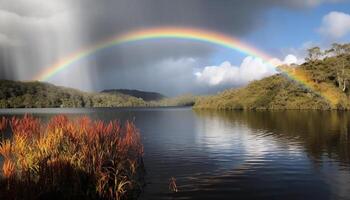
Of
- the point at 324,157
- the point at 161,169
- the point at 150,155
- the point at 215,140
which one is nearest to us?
the point at 161,169

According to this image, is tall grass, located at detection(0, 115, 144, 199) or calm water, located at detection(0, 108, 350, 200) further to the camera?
calm water, located at detection(0, 108, 350, 200)

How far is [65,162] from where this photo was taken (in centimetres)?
2170

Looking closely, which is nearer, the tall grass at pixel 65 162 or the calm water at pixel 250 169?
the tall grass at pixel 65 162

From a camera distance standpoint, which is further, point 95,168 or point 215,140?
point 215,140

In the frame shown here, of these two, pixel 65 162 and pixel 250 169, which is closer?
pixel 65 162

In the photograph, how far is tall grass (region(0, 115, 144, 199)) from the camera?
2042 centimetres

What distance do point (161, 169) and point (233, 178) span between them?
725 cm

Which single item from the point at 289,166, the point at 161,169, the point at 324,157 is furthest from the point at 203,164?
the point at 324,157

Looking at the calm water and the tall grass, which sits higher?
the tall grass

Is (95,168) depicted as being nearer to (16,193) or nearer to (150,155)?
(16,193)

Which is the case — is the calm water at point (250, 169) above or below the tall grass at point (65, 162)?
below

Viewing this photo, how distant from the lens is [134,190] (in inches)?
1024

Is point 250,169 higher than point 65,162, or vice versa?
point 65,162

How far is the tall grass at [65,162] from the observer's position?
67.0 feet
